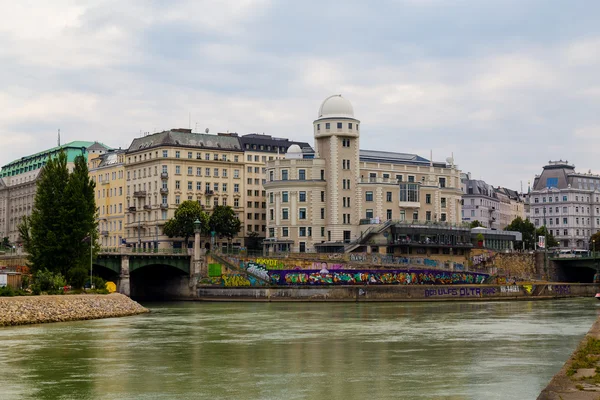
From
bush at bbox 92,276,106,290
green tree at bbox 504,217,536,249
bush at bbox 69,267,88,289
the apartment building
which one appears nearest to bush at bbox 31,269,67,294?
bush at bbox 69,267,88,289

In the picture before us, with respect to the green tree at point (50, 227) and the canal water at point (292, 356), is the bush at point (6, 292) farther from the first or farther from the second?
the green tree at point (50, 227)

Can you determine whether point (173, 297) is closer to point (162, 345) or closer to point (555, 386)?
point (162, 345)

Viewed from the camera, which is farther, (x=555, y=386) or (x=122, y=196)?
(x=122, y=196)

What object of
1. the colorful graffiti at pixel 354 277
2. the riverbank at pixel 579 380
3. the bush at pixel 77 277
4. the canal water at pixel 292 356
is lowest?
the canal water at pixel 292 356

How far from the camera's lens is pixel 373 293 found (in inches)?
4604

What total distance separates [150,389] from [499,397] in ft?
48.1

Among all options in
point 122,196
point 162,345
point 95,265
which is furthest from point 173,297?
point 162,345

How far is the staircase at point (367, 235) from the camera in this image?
13825 centimetres

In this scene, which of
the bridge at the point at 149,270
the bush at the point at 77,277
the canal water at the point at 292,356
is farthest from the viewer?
the bridge at the point at 149,270

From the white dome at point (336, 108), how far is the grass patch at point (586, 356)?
4046 inches

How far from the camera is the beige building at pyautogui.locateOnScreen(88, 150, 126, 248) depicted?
175125 millimetres

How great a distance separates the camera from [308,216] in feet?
A: 473

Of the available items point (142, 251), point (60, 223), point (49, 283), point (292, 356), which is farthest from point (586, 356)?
point (142, 251)

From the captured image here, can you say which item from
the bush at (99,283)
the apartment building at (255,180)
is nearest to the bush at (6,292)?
the bush at (99,283)
